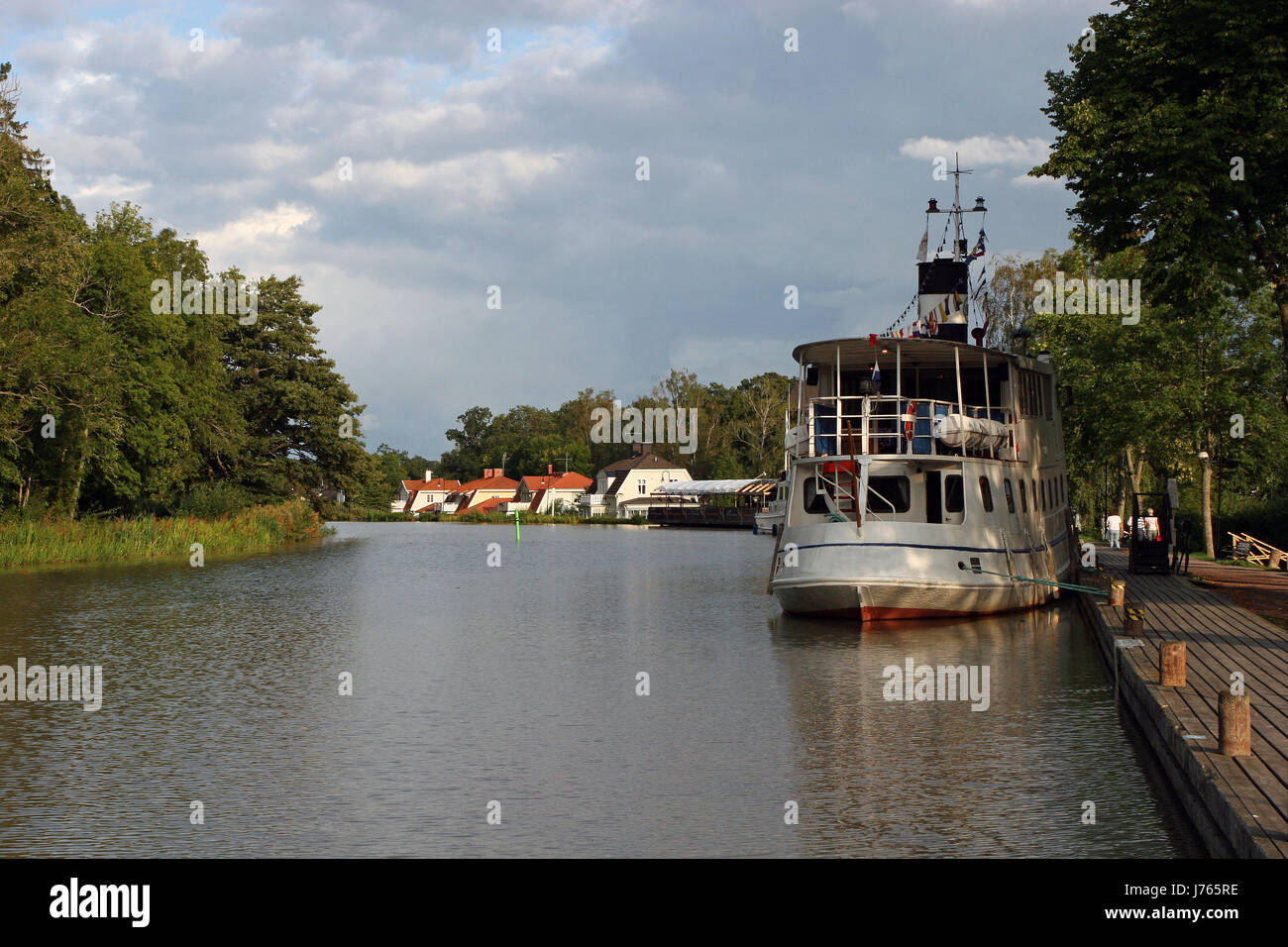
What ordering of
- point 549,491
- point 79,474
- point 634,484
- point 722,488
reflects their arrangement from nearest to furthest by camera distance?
point 79,474 < point 722,488 < point 634,484 < point 549,491

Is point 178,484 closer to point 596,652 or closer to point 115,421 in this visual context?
point 115,421

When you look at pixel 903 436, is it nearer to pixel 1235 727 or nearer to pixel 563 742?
pixel 563 742

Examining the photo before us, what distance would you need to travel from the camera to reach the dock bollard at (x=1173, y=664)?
1425 cm

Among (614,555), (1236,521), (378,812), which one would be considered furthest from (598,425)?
(378,812)

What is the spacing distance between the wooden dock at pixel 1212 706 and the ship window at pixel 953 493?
3.50m

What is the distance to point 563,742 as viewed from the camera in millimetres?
14805

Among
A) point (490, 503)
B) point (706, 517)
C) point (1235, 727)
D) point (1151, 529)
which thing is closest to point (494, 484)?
point (490, 503)

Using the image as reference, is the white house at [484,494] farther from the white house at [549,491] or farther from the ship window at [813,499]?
the ship window at [813,499]

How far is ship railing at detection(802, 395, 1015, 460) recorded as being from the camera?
25156mm

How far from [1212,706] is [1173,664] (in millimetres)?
1223

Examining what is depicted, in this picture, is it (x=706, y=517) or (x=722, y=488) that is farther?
(x=722, y=488)

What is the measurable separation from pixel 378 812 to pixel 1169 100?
1955cm
